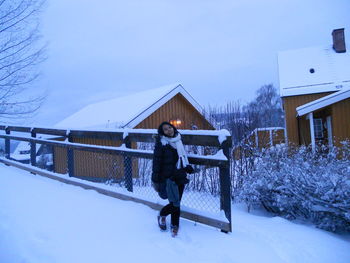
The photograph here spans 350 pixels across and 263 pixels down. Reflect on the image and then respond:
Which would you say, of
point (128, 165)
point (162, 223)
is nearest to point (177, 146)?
point (162, 223)

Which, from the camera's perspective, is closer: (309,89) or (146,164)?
(146,164)

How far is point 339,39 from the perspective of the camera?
17.4m

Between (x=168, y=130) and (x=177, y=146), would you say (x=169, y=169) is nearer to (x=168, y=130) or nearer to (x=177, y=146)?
(x=177, y=146)

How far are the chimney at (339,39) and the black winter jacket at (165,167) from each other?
19236 millimetres

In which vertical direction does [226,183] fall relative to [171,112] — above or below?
below

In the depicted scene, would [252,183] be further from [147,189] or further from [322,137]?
[322,137]

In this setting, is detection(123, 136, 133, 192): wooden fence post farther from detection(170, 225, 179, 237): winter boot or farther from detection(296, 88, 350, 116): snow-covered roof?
detection(296, 88, 350, 116): snow-covered roof

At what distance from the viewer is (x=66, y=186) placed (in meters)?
4.78

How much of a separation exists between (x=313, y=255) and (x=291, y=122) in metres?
13.9

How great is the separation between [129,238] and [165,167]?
0.87 metres

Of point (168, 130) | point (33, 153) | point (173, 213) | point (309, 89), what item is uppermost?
point (309, 89)

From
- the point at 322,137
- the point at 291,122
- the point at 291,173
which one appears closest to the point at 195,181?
the point at 291,173

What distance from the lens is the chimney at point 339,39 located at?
56.6 ft

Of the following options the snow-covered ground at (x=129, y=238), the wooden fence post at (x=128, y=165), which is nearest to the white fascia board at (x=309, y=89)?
the snow-covered ground at (x=129, y=238)
